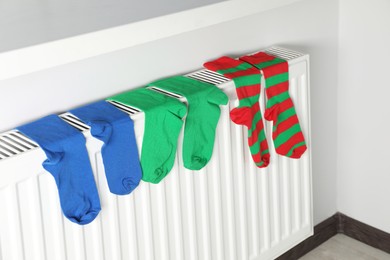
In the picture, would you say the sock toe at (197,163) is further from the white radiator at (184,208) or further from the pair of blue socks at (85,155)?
the pair of blue socks at (85,155)

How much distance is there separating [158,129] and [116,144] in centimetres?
11

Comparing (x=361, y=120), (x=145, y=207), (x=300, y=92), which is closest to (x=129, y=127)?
(x=145, y=207)

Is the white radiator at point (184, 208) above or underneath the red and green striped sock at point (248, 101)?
underneath

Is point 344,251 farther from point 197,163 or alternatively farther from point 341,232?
point 197,163

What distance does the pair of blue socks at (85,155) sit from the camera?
Result: 146cm

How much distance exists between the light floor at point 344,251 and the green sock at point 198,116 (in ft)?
2.46

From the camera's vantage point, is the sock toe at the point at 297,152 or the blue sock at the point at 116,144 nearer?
the blue sock at the point at 116,144

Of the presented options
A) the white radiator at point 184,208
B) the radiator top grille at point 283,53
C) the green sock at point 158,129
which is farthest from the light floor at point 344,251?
the green sock at point 158,129

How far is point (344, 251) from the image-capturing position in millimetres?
2328

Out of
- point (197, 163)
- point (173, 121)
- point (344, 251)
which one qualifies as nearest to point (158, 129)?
point (173, 121)

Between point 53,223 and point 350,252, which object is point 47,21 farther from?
point 350,252

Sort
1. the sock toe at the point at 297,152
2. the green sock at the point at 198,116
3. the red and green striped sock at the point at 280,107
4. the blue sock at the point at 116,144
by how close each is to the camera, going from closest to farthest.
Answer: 1. the blue sock at the point at 116,144
2. the green sock at the point at 198,116
3. the red and green striped sock at the point at 280,107
4. the sock toe at the point at 297,152

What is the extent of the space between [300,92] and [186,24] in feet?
1.66

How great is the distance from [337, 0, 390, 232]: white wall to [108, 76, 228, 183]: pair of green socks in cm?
63
